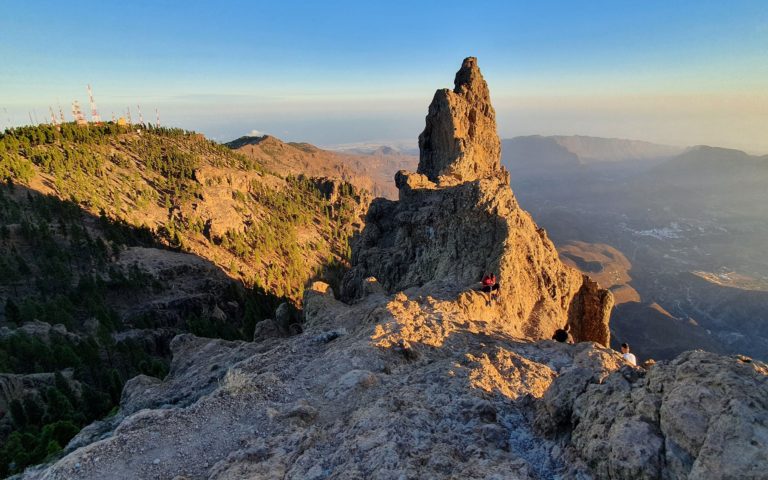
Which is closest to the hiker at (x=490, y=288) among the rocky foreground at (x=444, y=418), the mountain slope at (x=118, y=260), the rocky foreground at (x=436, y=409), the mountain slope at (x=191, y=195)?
the rocky foreground at (x=436, y=409)

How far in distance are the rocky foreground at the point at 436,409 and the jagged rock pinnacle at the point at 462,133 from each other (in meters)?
35.4

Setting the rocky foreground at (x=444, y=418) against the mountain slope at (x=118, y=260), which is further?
the mountain slope at (x=118, y=260)

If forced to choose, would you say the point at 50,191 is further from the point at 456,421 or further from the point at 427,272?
the point at 456,421

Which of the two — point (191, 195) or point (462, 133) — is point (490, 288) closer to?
point (462, 133)

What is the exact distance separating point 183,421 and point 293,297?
90638mm

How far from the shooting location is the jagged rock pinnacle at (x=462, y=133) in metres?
60.8

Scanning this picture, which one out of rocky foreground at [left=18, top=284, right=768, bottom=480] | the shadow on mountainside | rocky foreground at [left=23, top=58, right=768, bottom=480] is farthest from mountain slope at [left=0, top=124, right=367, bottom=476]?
rocky foreground at [left=18, top=284, right=768, bottom=480]

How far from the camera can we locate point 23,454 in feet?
84.2

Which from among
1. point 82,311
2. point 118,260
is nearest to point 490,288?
point 82,311

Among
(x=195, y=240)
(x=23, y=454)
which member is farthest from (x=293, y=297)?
(x=23, y=454)

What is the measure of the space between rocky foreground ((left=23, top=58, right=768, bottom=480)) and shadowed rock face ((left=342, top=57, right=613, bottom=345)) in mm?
693

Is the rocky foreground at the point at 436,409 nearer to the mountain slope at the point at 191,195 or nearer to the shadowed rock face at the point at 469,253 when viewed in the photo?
the shadowed rock face at the point at 469,253

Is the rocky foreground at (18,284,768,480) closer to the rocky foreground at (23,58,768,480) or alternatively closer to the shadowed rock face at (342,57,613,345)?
the rocky foreground at (23,58,768,480)

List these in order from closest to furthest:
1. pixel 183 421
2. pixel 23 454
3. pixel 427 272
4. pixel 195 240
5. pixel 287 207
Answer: pixel 183 421
pixel 23 454
pixel 427 272
pixel 195 240
pixel 287 207
